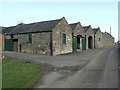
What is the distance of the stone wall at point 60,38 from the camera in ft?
109

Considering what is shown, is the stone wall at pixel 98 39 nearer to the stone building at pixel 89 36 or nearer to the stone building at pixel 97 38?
the stone building at pixel 97 38

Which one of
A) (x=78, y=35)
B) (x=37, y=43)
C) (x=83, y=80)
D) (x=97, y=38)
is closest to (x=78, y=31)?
(x=78, y=35)

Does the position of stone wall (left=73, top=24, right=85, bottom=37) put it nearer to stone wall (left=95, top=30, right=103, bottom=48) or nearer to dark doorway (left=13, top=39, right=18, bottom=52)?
stone wall (left=95, top=30, right=103, bottom=48)

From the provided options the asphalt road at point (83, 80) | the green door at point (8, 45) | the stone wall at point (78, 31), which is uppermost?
the stone wall at point (78, 31)

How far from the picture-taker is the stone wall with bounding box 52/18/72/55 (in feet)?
109

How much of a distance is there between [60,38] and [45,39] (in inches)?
100

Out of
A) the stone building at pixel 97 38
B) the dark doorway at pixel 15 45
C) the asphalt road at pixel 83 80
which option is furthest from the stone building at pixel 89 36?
the asphalt road at pixel 83 80

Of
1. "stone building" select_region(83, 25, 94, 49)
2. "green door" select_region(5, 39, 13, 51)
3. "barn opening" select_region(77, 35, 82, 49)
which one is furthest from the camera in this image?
"stone building" select_region(83, 25, 94, 49)

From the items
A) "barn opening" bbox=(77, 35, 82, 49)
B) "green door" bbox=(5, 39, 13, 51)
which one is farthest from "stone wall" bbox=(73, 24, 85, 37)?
"green door" bbox=(5, 39, 13, 51)

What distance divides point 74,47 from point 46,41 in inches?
308

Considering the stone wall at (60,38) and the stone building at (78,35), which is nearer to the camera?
the stone wall at (60,38)

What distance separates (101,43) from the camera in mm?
56969

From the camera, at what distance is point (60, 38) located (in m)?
34.6

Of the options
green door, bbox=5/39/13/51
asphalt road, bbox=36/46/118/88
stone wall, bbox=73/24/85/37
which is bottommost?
asphalt road, bbox=36/46/118/88
